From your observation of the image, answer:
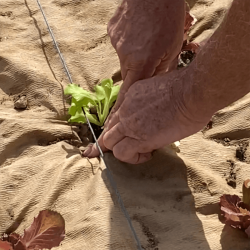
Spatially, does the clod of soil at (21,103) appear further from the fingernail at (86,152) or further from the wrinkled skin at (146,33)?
the wrinkled skin at (146,33)

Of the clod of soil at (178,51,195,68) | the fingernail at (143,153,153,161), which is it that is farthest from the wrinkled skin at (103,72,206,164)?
the clod of soil at (178,51,195,68)

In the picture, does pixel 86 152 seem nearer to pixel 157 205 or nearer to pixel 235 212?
pixel 157 205

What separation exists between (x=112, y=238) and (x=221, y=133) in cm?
73

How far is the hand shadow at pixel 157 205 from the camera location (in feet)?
4.54

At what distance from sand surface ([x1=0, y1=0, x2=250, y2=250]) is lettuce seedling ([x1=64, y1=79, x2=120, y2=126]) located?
0.08m

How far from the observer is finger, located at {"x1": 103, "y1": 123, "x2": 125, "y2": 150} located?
4.58ft

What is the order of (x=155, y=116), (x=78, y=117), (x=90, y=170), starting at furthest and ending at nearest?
1. (x=78, y=117)
2. (x=90, y=170)
3. (x=155, y=116)

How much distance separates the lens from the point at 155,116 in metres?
1.25

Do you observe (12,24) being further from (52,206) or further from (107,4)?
(52,206)

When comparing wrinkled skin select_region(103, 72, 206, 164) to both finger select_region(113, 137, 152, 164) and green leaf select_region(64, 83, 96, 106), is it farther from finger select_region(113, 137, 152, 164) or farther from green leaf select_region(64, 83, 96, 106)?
green leaf select_region(64, 83, 96, 106)

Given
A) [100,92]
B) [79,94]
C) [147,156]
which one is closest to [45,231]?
[147,156]

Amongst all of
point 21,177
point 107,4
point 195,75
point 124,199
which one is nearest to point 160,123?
point 195,75

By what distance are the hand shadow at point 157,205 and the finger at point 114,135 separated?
166mm

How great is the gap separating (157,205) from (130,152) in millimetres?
249
